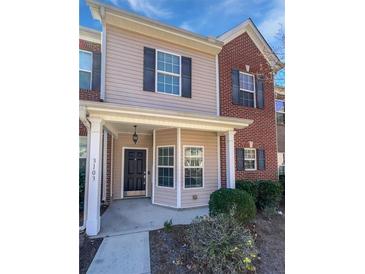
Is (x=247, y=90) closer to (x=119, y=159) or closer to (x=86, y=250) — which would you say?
(x=119, y=159)

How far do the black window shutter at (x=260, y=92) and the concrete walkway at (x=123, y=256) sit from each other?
772 centimetres

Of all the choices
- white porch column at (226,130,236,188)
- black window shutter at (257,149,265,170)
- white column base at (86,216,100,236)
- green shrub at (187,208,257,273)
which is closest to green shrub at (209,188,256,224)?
white porch column at (226,130,236,188)

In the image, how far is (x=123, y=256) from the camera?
13.5ft

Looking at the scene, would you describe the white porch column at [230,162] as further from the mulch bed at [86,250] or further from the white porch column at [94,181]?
the mulch bed at [86,250]

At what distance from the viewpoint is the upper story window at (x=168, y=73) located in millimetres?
7531

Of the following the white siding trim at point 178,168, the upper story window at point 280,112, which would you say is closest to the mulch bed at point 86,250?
the white siding trim at point 178,168

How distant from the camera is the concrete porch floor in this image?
17.9 feet

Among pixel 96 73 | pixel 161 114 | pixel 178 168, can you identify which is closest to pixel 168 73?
pixel 161 114

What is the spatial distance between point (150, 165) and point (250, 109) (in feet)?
16.7
